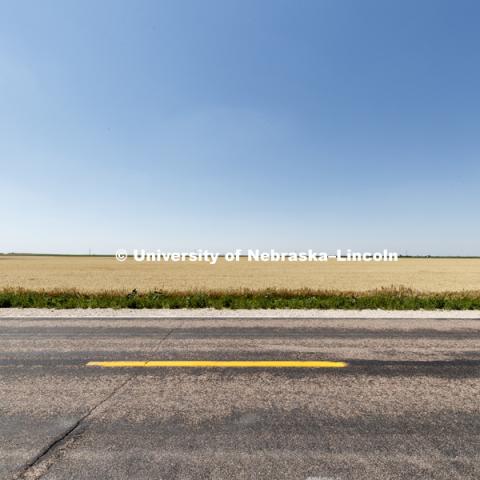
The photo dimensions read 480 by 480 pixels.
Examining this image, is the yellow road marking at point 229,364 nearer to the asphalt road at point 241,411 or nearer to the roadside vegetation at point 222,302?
the asphalt road at point 241,411

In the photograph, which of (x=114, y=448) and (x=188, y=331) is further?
(x=188, y=331)

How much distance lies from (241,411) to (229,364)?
1571 mm

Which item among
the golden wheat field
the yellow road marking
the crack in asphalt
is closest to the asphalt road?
the crack in asphalt

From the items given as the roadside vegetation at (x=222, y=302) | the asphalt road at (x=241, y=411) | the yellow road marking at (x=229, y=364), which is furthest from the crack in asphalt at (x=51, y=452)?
the roadside vegetation at (x=222, y=302)

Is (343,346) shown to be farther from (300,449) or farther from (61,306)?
(61,306)

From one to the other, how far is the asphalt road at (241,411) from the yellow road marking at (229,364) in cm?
18

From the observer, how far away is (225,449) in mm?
3100

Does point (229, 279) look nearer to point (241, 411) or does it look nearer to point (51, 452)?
point (241, 411)

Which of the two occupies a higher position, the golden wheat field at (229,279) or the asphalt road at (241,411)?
the asphalt road at (241,411)

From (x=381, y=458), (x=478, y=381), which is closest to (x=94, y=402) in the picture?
(x=381, y=458)

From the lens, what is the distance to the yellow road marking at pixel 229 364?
17.5 ft

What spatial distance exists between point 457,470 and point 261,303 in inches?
358

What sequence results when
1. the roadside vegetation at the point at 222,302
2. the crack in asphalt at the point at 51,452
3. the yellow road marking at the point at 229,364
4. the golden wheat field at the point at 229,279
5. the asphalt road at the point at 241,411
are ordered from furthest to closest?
the golden wheat field at the point at 229,279, the roadside vegetation at the point at 222,302, the yellow road marking at the point at 229,364, the asphalt road at the point at 241,411, the crack in asphalt at the point at 51,452

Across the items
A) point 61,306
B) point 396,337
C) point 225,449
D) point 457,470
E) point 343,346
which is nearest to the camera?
point 457,470
